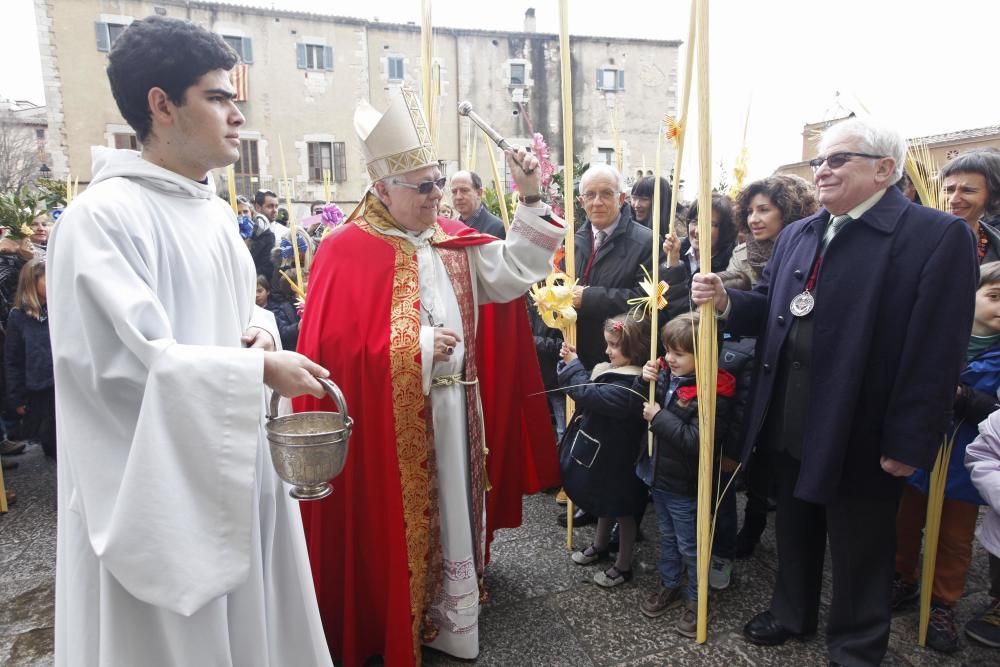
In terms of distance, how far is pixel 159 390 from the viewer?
4.34ft

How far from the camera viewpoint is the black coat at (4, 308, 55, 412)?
436 cm

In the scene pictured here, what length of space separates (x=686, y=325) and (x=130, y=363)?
6.70 ft

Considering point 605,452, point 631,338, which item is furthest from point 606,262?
point 605,452

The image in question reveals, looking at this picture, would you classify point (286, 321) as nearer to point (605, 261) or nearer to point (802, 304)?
point (605, 261)

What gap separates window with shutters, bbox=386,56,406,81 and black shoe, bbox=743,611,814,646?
78.1 feet

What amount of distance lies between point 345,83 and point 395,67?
2.06 meters

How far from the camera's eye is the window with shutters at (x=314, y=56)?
22.4 meters

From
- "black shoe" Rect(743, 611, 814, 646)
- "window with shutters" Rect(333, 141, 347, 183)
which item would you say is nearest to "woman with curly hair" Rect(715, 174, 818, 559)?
"black shoe" Rect(743, 611, 814, 646)

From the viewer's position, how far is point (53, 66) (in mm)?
20125

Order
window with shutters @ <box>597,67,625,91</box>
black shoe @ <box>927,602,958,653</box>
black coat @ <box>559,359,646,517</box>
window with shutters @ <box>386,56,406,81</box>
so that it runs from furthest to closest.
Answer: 1. window with shutters @ <box>597,67,625,91</box>
2. window with shutters @ <box>386,56,406,81</box>
3. black coat @ <box>559,359,646,517</box>
4. black shoe @ <box>927,602,958,653</box>

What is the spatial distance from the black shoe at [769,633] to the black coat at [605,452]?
2.17ft

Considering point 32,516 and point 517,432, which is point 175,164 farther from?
point 32,516

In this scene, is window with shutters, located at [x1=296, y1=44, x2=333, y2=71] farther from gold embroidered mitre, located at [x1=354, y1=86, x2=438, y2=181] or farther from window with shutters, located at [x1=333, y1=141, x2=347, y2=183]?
gold embroidered mitre, located at [x1=354, y1=86, x2=438, y2=181]

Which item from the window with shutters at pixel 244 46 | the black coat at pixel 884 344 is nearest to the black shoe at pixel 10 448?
the black coat at pixel 884 344
